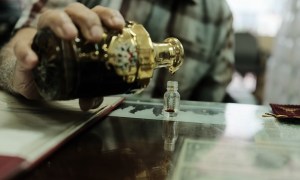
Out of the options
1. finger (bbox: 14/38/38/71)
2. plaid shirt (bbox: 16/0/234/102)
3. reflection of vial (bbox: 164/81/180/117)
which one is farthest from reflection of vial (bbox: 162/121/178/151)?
plaid shirt (bbox: 16/0/234/102)

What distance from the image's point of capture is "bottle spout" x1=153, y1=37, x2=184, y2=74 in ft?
1.63

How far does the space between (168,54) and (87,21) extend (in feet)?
0.40

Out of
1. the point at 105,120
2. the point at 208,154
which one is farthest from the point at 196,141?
the point at 105,120

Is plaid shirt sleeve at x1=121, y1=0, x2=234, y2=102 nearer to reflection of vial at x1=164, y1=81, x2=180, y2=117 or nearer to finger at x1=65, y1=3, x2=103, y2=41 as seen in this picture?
reflection of vial at x1=164, y1=81, x2=180, y2=117

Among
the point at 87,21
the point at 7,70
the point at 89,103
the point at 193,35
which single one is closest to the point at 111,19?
the point at 87,21

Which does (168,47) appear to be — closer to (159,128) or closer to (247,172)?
(159,128)

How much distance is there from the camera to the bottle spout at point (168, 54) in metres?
0.50

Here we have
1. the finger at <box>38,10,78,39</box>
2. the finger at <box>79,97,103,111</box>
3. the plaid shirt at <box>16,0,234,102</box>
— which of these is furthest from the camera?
the plaid shirt at <box>16,0,234,102</box>

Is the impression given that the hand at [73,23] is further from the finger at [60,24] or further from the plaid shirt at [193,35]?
the plaid shirt at [193,35]

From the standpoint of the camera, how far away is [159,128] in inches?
20.6

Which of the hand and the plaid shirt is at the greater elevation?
the hand

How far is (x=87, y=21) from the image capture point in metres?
0.44

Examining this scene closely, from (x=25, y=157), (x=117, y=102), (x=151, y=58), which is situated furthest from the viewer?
(x=117, y=102)

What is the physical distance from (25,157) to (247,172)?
0.20 metres
